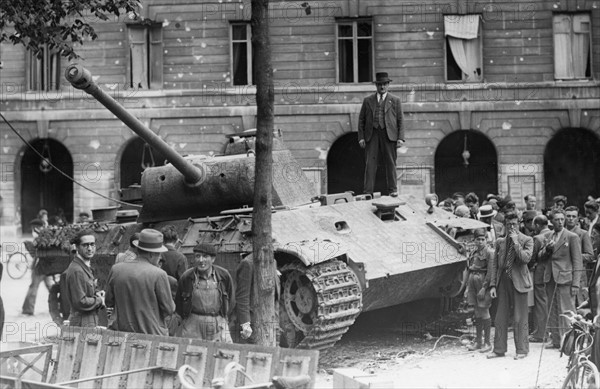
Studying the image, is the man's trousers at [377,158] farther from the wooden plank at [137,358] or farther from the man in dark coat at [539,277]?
the wooden plank at [137,358]

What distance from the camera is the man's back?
9562 mm

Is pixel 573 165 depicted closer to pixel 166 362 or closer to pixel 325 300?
pixel 325 300

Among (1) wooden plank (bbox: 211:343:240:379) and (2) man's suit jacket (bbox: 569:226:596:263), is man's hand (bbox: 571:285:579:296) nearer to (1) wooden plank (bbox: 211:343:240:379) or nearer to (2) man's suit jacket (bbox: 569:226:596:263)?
(2) man's suit jacket (bbox: 569:226:596:263)

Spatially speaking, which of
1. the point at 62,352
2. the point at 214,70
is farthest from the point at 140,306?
the point at 214,70

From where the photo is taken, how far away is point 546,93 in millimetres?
28766

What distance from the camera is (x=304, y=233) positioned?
13156mm

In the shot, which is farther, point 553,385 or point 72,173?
point 72,173

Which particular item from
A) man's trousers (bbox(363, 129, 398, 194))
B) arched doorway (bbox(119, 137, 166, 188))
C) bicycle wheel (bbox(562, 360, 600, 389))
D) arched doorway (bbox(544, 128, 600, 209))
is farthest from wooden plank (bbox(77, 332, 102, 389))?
arched doorway (bbox(544, 128, 600, 209))

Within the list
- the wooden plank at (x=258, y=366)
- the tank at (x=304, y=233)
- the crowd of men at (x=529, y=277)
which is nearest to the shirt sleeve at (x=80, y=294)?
the tank at (x=304, y=233)

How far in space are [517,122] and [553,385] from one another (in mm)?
18426

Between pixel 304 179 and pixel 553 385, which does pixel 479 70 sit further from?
pixel 553 385

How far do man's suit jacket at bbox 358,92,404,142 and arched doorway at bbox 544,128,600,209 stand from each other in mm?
14326

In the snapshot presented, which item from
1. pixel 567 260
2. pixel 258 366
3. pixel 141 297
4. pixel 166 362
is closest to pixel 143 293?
pixel 141 297

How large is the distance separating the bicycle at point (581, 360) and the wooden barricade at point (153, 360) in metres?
2.56
